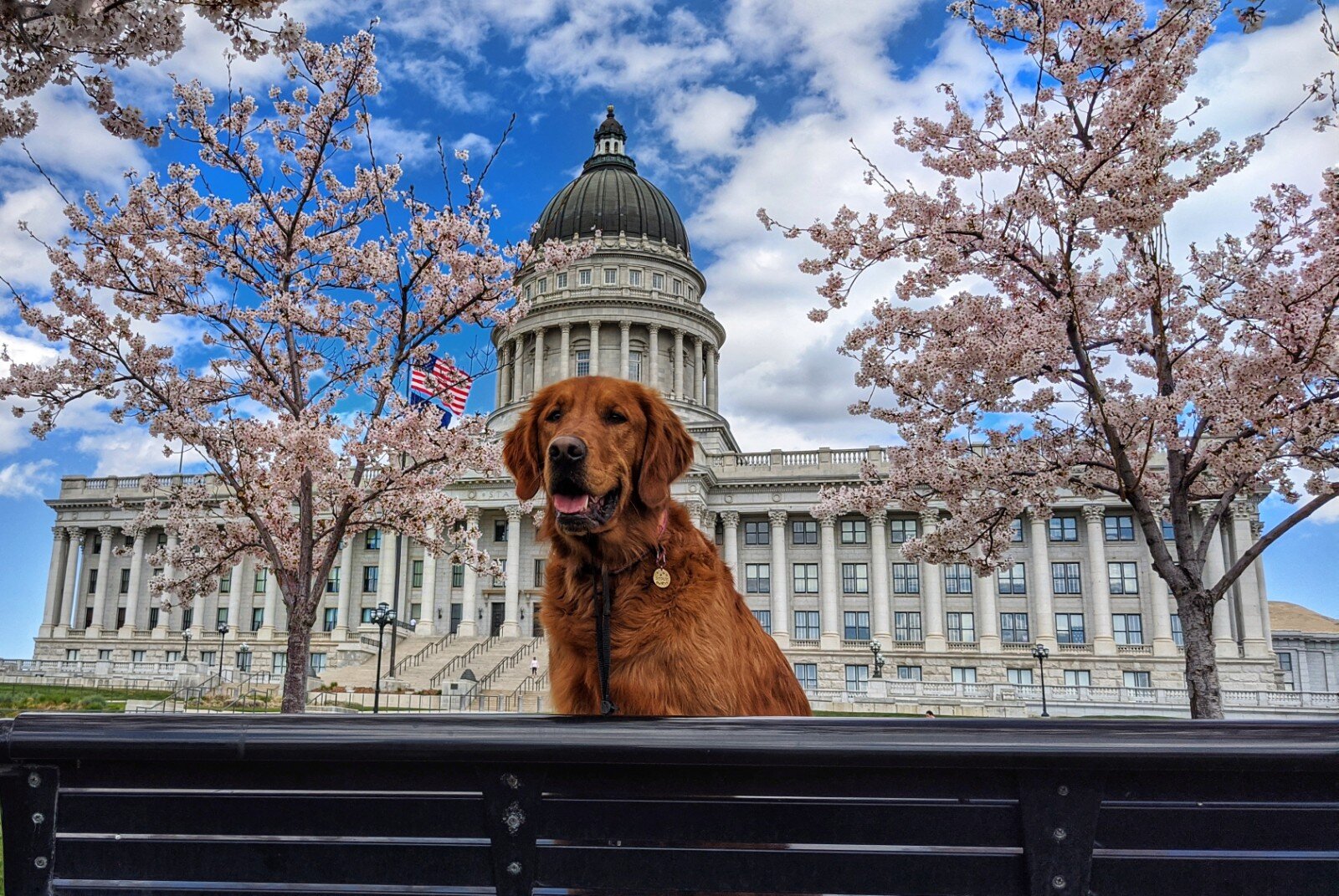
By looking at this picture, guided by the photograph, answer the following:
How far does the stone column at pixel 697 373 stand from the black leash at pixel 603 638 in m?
75.0

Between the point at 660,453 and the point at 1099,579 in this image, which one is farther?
the point at 1099,579

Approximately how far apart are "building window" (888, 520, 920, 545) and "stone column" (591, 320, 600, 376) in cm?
2581

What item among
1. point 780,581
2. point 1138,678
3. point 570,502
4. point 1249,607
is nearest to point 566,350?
point 780,581

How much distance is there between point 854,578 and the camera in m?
62.9

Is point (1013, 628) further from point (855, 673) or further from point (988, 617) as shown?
point (855, 673)

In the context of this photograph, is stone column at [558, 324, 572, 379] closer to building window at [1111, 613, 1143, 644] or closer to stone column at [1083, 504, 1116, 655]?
stone column at [1083, 504, 1116, 655]

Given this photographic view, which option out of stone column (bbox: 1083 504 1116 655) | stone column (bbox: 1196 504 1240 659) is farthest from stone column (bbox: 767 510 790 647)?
stone column (bbox: 1196 504 1240 659)

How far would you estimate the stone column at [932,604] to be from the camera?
59094 mm

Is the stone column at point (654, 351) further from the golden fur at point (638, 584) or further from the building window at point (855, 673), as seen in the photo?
the golden fur at point (638, 584)

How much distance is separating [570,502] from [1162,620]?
62.4 meters

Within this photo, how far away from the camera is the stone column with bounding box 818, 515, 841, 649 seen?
6062cm

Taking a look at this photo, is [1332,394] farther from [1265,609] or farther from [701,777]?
[1265,609]

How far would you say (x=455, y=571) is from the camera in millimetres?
65812

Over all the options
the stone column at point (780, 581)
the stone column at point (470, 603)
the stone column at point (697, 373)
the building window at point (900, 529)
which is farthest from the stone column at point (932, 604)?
the stone column at point (470, 603)
